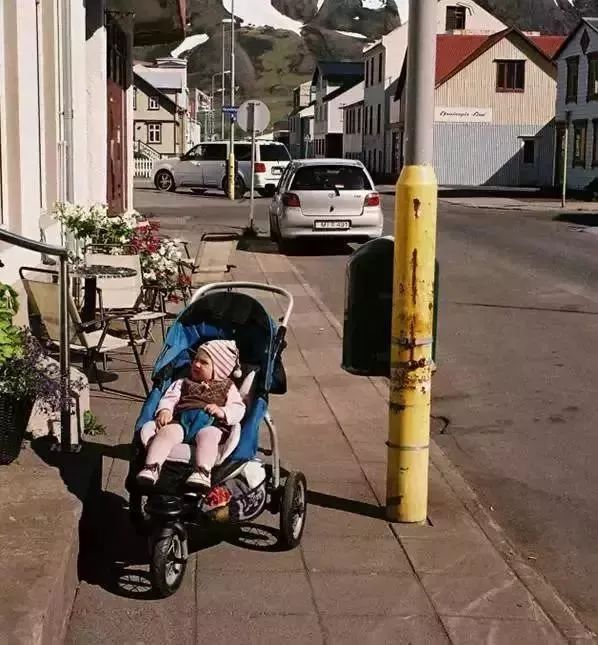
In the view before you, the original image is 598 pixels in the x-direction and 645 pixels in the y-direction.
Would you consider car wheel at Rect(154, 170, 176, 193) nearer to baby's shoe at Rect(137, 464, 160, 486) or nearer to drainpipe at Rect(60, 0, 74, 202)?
drainpipe at Rect(60, 0, 74, 202)

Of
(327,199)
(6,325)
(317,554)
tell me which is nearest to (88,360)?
(6,325)

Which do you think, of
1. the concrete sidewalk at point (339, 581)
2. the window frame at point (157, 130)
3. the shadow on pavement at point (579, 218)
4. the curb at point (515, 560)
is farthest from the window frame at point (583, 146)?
the concrete sidewalk at point (339, 581)

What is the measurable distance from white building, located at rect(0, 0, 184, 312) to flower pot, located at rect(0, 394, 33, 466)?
239 centimetres

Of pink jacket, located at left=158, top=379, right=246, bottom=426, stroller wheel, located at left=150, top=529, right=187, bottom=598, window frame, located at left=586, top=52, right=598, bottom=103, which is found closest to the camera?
stroller wheel, located at left=150, top=529, right=187, bottom=598

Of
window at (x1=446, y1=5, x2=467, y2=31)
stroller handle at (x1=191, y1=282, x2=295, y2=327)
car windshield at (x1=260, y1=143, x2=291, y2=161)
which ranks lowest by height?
stroller handle at (x1=191, y1=282, x2=295, y2=327)

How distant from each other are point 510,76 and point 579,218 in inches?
1203

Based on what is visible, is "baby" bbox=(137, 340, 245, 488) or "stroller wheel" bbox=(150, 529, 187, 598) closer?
"stroller wheel" bbox=(150, 529, 187, 598)

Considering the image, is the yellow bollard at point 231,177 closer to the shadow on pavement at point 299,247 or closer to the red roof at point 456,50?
the shadow on pavement at point 299,247

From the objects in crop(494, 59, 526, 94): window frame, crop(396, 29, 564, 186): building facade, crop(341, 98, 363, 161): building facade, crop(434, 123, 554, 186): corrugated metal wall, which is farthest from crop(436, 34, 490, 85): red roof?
crop(341, 98, 363, 161): building facade

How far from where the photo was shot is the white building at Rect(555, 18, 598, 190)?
46375 mm

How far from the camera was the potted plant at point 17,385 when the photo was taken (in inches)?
192

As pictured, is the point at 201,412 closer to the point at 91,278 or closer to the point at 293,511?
the point at 293,511

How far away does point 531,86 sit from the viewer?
58938mm

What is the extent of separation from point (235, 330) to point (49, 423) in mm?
1234
